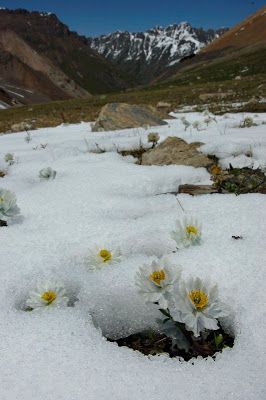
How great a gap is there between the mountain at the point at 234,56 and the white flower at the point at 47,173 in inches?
2816

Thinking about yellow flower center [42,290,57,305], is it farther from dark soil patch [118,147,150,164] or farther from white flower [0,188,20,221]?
dark soil patch [118,147,150,164]

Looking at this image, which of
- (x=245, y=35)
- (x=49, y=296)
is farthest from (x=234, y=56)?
(x=49, y=296)

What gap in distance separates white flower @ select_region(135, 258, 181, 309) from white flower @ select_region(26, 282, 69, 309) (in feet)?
1.73

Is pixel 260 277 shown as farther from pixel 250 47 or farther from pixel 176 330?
pixel 250 47

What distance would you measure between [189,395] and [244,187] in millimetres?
2821

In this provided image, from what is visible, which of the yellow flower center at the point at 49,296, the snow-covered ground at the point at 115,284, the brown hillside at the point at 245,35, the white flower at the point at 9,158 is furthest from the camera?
the brown hillside at the point at 245,35

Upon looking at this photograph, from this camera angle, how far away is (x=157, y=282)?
6.45ft

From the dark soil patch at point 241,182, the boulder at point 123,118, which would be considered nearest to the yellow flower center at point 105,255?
the dark soil patch at point 241,182

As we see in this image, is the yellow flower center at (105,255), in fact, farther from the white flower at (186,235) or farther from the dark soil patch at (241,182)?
the dark soil patch at (241,182)

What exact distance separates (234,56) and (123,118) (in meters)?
99.8

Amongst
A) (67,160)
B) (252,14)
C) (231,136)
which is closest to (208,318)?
(67,160)

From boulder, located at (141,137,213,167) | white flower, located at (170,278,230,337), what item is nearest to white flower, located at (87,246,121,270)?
white flower, located at (170,278,230,337)

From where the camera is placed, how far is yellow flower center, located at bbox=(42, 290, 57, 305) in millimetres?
2260

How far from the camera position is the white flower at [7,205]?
3309 millimetres
